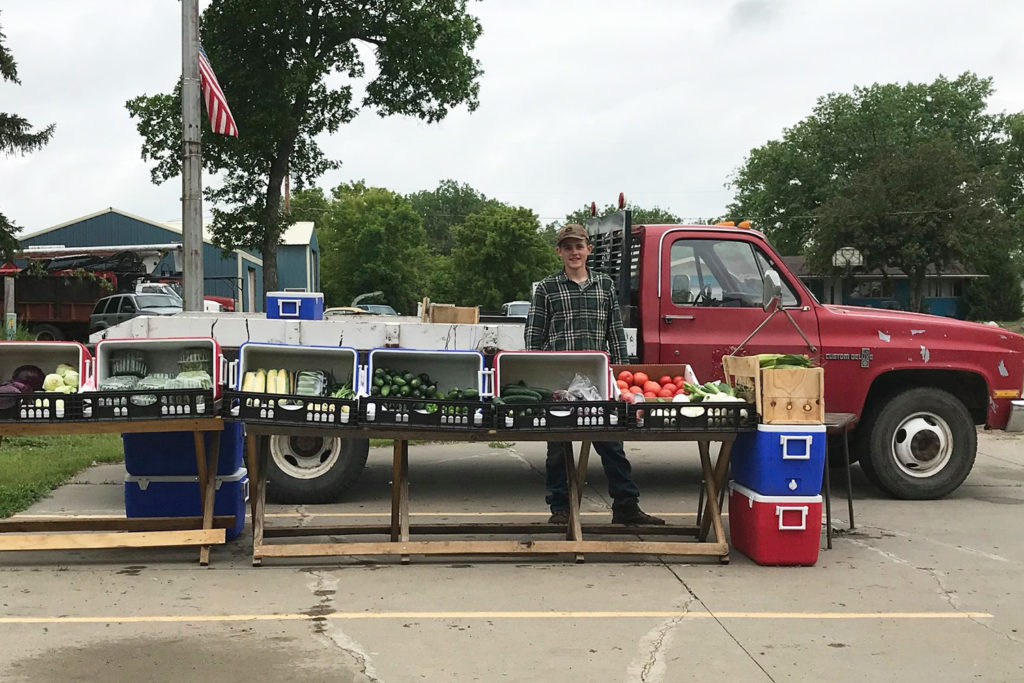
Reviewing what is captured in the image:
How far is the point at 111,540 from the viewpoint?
663 centimetres

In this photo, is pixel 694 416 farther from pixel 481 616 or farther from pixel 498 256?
pixel 498 256

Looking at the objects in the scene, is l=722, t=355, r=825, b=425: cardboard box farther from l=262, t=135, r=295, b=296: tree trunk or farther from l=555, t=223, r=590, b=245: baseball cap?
l=262, t=135, r=295, b=296: tree trunk

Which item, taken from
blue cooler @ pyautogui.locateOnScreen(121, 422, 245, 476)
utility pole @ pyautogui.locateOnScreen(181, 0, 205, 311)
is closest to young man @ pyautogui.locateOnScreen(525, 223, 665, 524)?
blue cooler @ pyautogui.locateOnScreen(121, 422, 245, 476)

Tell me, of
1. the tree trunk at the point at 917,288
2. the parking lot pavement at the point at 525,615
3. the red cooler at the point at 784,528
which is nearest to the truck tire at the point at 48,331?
the parking lot pavement at the point at 525,615

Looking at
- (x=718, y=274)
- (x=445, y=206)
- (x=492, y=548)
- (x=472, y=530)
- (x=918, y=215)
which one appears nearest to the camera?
(x=492, y=548)

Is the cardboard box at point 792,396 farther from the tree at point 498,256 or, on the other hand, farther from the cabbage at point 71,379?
the tree at point 498,256

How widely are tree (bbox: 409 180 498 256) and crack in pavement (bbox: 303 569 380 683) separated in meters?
127

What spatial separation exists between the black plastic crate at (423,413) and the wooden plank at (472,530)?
0.99m

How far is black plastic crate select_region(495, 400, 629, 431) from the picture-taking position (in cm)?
675

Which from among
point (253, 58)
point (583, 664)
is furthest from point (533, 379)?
point (253, 58)

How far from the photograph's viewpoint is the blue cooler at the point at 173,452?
7.48m

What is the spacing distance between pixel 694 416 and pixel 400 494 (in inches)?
76.6

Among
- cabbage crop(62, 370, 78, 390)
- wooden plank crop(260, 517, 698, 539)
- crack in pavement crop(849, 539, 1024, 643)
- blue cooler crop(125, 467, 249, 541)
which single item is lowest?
crack in pavement crop(849, 539, 1024, 643)

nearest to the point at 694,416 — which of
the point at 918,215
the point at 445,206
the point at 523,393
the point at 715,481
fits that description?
the point at 715,481
